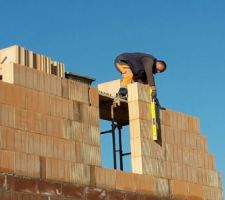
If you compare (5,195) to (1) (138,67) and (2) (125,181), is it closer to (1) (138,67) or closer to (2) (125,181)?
(2) (125,181)

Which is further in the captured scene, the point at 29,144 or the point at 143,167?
the point at 143,167

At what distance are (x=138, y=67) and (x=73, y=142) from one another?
475 centimetres

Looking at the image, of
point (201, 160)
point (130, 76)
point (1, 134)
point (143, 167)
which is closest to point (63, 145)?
point (1, 134)

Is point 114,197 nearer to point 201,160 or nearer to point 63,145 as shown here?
point 63,145

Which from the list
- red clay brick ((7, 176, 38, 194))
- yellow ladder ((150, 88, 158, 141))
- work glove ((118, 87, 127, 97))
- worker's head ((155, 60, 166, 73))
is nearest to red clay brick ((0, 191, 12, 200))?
red clay brick ((7, 176, 38, 194))

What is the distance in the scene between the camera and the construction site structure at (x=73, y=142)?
1527cm

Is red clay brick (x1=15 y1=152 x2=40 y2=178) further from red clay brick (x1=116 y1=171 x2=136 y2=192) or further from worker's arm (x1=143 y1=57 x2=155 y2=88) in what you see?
worker's arm (x1=143 y1=57 x2=155 y2=88)

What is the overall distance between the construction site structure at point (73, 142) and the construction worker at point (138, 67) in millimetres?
578

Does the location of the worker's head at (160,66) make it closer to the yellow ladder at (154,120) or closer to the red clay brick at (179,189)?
the yellow ladder at (154,120)

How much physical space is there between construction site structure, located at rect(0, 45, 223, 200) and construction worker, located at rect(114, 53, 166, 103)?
22.8 inches

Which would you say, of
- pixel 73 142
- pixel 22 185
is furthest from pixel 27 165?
pixel 73 142

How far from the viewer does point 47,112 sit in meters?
16.3

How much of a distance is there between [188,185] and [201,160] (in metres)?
1.43

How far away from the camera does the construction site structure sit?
1527cm
